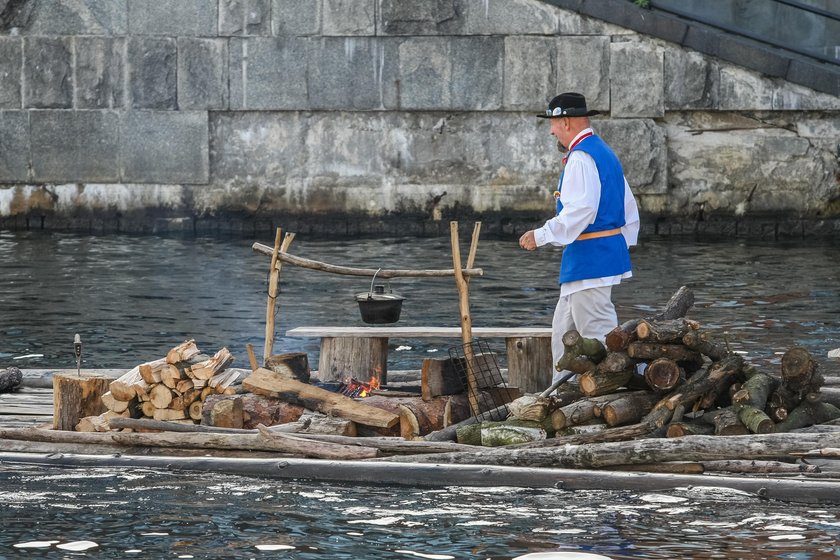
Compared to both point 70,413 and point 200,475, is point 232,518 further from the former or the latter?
point 70,413

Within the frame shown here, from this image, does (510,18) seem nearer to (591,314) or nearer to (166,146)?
(166,146)

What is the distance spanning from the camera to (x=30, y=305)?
16.5m

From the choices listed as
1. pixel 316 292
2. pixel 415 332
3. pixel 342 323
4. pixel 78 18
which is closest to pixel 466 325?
pixel 415 332

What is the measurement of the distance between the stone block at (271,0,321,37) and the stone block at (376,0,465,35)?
934 mm

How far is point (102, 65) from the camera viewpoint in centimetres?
2252

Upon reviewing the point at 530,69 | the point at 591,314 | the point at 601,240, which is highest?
the point at 530,69

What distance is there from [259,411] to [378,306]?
1147 millimetres

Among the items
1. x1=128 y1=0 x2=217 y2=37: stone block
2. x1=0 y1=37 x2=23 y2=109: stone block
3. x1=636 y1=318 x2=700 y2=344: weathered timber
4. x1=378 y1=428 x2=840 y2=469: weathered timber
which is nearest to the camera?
x1=378 y1=428 x2=840 y2=469: weathered timber

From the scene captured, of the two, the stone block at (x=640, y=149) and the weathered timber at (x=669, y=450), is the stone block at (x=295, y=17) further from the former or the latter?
the weathered timber at (x=669, y=450)

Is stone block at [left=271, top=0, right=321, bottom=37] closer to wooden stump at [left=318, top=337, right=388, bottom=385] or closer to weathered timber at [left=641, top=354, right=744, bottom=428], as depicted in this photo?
wooden stump at [left=318, top=337, right=388, bottom=385]

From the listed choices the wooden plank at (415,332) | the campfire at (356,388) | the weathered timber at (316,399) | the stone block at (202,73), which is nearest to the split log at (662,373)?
the wooden plank at (415,332)

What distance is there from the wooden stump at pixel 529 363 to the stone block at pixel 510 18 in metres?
12.0

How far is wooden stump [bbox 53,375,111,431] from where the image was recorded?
9.73m

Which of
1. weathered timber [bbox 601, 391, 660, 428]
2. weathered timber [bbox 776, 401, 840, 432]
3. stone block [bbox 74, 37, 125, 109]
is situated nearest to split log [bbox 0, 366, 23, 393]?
weathered timber [bbox 601, 391, 660, 428]
